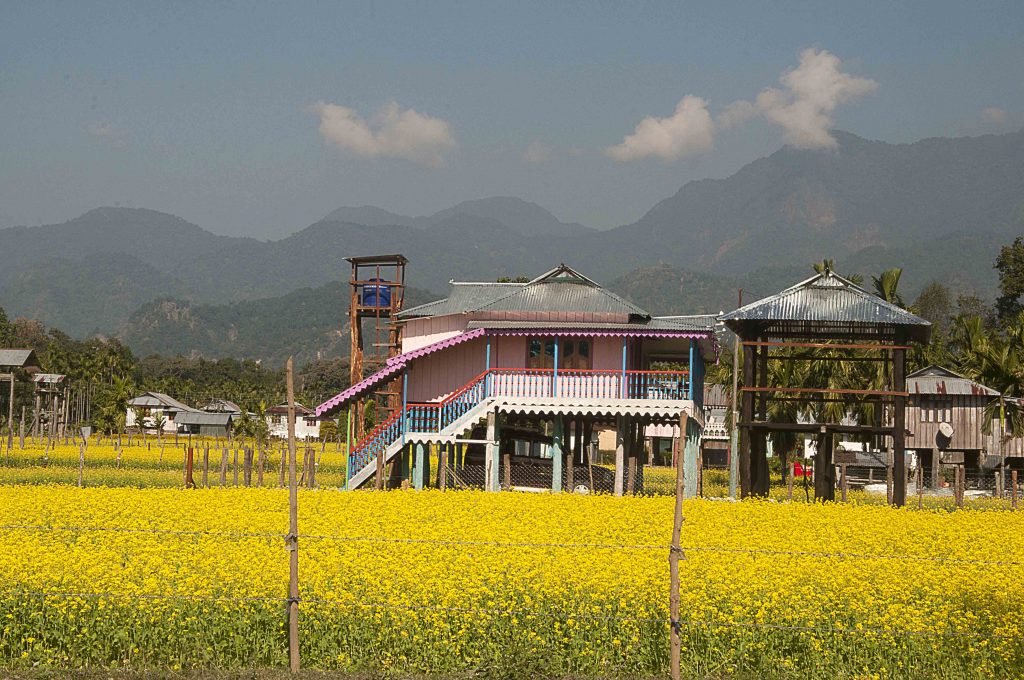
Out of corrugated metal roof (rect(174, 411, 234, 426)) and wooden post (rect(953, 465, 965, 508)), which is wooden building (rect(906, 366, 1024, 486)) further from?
corrugated metal roof (rect(174, 411, 234, 426))

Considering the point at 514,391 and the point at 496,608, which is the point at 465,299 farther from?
the point at 496,608

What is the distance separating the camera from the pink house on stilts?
3638 centimetres

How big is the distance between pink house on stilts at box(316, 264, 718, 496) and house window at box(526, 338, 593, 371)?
3cm

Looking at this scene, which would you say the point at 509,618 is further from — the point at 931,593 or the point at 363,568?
the point at 931,593

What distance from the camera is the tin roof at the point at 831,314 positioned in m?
34.6

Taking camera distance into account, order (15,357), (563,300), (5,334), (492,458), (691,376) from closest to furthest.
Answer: (691,376)
(492,458)
(563,300)
(15,357)
(5,334)

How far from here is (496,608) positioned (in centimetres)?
1484

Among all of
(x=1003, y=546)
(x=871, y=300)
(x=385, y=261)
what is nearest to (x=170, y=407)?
(x=385, y=261)

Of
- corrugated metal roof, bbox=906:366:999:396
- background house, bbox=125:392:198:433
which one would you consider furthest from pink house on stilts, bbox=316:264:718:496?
background house, bbox=125:392:198:433

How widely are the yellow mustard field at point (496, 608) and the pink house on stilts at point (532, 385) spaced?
16778mm

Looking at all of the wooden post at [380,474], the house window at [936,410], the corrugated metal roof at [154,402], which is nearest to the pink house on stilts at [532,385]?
the wooden post at [380,474]

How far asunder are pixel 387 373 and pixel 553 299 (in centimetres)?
607

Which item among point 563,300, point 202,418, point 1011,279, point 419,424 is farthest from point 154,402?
point 419,424

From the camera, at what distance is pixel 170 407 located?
132 metres
